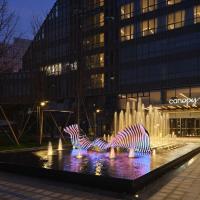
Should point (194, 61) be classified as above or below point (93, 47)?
below

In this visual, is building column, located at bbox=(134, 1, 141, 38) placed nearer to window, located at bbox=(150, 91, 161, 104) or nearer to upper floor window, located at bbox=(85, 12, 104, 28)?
upper floor window, located at bbox=(85, 12, 104, 28)

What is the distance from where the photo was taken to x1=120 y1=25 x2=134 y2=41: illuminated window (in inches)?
2262

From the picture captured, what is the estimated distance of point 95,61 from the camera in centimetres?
6150

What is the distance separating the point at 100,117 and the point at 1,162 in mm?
46062

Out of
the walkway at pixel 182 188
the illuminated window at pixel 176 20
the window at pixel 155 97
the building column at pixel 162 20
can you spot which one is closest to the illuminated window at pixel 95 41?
the building column at pixel 162 20

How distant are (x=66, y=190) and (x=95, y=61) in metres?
52.7

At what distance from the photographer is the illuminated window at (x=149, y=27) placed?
5453cm

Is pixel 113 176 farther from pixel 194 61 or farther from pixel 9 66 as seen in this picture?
pixel 194 61

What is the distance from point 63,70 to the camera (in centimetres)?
6281

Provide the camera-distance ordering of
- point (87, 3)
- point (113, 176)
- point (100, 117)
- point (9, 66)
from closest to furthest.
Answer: point (113, 176)
point (9, 66)
point (100, 117)
point (87, 3)

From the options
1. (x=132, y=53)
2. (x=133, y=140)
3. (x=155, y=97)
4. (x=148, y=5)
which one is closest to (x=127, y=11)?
(x=148, y=5)

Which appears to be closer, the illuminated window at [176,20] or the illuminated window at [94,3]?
the illuminated window at [176,20]

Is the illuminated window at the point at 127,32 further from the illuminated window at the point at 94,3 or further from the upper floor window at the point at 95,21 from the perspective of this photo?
the illuminated window at the point at 94,3

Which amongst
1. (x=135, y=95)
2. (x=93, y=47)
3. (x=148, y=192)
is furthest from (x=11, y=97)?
(x=148, y=192)
